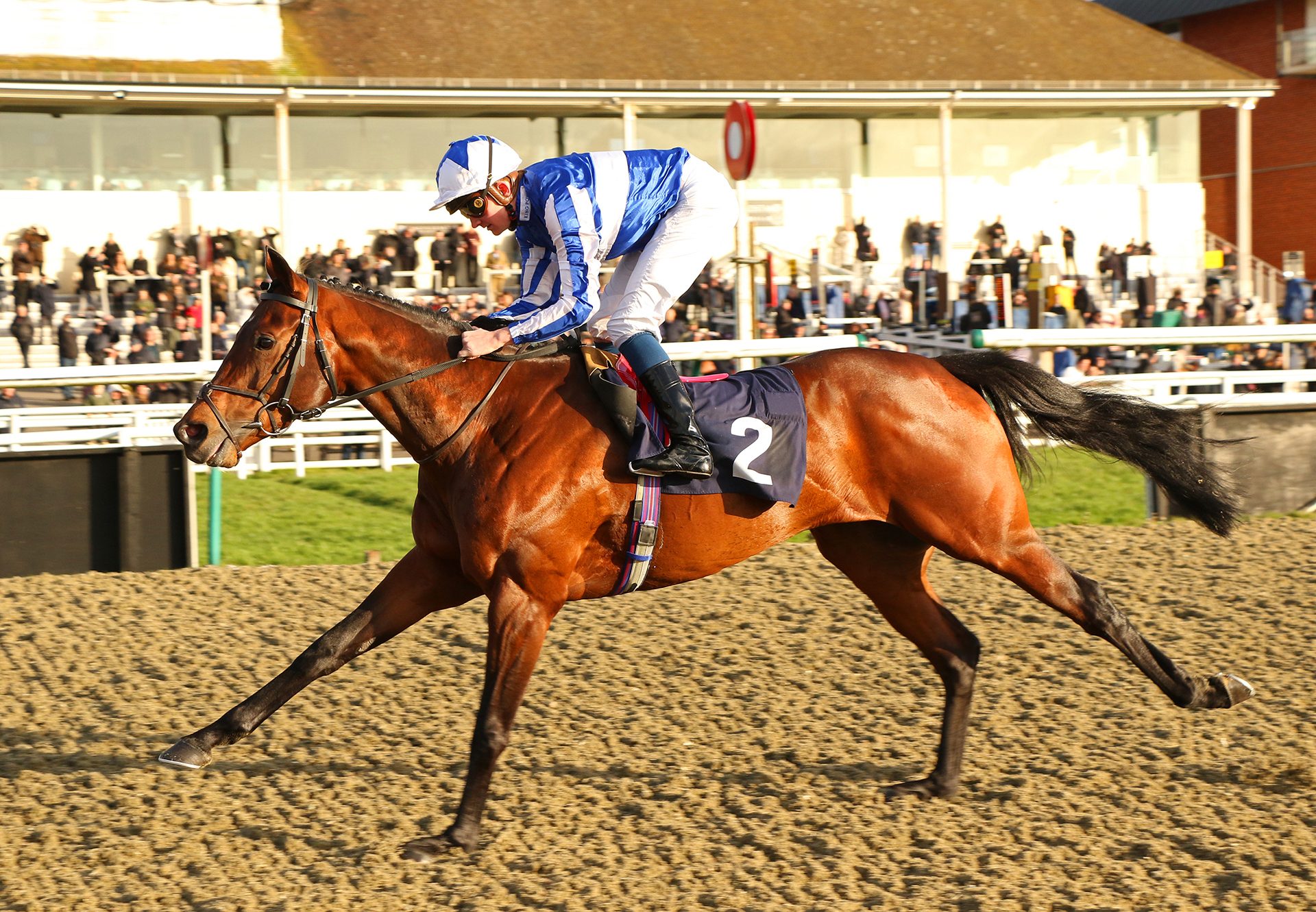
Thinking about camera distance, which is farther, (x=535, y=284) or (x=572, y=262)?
(x=535, y=284)

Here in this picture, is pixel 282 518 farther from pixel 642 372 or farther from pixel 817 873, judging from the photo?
pixel 817 873

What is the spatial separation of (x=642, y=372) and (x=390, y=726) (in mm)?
1514

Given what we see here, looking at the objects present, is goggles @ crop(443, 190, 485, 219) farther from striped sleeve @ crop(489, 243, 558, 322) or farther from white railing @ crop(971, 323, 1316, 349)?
white railing @ crop(971, 323, 1316, 349)

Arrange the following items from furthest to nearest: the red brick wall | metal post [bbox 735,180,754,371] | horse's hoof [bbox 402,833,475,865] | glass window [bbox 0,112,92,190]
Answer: the red brick wall, glass window [bbox 0,112,92,190], metal post [bbox 735,180,754,371], horse's hoof [bbox 402,833,475,865]

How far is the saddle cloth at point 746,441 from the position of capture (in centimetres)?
377

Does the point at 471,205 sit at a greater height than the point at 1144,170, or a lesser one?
lesser

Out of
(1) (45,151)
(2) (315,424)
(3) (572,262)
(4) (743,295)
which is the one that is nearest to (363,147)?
(1) (45,151)

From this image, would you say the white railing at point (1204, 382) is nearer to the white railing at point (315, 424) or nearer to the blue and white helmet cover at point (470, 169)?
the white railing at point (315, 424)

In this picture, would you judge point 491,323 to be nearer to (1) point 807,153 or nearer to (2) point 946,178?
(2) point 946,178

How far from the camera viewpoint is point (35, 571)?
6.48 m

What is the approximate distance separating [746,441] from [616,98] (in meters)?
15.1

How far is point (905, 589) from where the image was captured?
4.13 meters

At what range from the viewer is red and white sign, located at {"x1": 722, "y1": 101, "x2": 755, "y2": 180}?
887cm

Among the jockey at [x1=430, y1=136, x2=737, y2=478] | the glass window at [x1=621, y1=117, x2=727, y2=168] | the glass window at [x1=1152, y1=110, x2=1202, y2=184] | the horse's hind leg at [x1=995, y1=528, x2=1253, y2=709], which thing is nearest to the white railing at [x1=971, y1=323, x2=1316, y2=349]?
the horse's hind leg at [x1=995, y1=528, x2=1253, y2=709]
